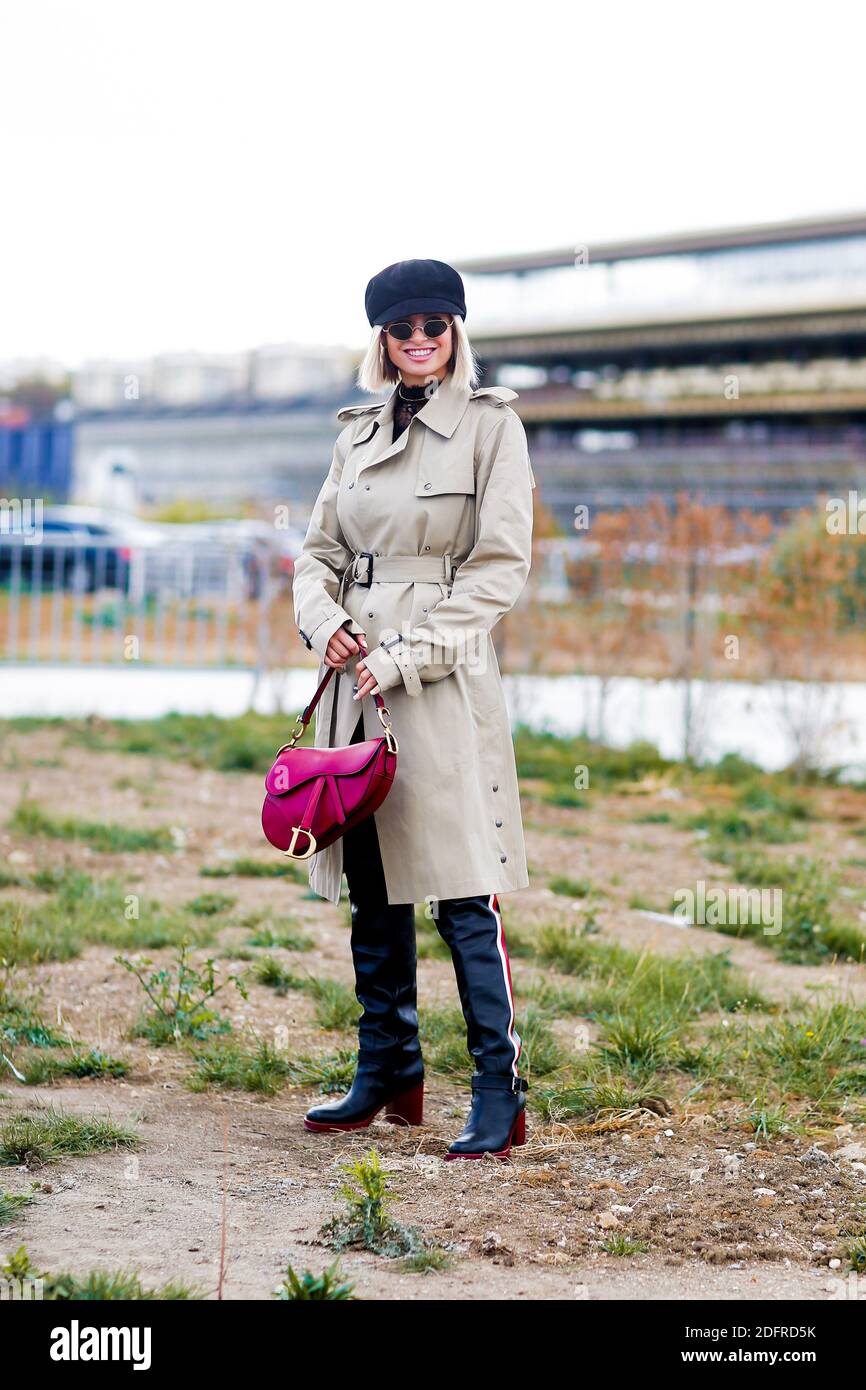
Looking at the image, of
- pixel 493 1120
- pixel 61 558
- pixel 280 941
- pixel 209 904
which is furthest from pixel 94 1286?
pixel 61 558

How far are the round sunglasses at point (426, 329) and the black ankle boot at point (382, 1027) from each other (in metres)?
1.37

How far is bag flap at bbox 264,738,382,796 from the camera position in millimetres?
3291

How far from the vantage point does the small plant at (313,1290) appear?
2.53m

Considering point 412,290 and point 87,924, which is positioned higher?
point 412,290

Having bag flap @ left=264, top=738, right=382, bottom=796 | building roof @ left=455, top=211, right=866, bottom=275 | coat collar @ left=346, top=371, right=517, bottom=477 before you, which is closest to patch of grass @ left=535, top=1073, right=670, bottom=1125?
bag flap @ left=264, top=738, right=382, bottom=796

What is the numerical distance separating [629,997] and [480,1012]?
123 centimetres

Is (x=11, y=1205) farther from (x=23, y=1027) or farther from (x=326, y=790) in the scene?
(x=23, y=1027)

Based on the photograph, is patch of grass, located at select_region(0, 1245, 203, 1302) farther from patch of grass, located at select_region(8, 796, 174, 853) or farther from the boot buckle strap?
patch of grass, located at select_region(8, 796, 174, 853)

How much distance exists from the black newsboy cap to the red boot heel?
6.25ft

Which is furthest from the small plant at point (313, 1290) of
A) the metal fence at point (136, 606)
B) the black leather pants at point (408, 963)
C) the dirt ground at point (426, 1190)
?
the metal fence at point (136, 606)

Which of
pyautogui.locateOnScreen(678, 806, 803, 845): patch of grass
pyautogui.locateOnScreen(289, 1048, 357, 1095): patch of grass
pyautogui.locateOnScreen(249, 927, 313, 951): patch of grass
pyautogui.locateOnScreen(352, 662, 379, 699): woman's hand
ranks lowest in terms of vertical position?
pyautogui.locateOnScreen(289, 1048, 357, 1095): patch of grass

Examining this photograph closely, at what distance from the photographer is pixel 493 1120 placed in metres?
3.43

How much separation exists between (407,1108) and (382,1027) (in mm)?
223
